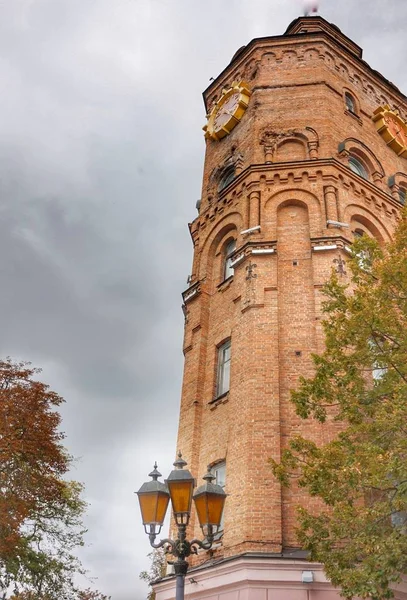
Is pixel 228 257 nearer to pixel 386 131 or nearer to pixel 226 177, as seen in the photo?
pixel 226 177

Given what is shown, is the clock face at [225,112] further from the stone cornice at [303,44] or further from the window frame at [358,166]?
the window frame at [358,166]

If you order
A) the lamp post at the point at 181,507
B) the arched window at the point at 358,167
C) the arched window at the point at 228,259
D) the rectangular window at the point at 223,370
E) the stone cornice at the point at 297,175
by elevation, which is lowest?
the lamp post at the point at 181,507

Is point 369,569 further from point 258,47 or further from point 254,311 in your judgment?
point 258,47

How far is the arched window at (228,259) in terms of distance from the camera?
64.4ft

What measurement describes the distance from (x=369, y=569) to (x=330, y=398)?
9.85 ft

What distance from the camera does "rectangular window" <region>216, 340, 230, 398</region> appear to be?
1705 centimetres

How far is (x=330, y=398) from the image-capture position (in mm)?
11102

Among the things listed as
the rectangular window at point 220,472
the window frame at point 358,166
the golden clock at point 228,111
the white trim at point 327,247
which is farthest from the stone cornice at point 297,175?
the rectangular window at point 220,472

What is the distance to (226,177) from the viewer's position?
885 inches

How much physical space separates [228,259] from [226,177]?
3982 mm

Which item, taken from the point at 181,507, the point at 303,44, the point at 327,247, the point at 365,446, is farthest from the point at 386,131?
the point at 181,507

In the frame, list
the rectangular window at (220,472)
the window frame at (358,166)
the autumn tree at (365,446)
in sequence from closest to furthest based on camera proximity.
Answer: the autumn tree at (365,446)
the rectangular window at (220,472)
the window frame at (358,166)

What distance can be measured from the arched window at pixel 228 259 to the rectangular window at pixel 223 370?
2.75 meters

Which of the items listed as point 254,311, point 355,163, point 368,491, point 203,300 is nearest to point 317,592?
point 368,491
